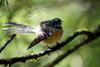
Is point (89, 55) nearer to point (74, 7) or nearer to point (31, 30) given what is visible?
point (31, 30)

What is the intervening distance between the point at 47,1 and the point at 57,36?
2.89 feet

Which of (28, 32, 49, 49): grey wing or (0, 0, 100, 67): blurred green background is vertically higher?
(28, 32, 49, 49): grey wing

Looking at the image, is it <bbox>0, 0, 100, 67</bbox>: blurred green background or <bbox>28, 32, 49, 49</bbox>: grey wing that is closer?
<bbox>28, 32, 49, 49</bbox>: grey wing

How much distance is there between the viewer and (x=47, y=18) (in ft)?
6.15

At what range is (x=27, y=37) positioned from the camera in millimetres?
1624

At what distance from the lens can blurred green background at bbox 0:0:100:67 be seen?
1.34 m

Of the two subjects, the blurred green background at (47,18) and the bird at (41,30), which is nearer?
the bird at (41,30)

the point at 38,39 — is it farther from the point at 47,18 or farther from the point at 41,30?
the point at 47,18

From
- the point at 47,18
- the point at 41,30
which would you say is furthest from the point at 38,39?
the point at 47,18

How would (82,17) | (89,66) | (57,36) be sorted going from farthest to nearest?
(82,17), (89,66), (57,36)

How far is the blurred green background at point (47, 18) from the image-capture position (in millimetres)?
1345

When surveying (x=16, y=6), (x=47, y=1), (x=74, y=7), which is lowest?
(x=74, y=7)

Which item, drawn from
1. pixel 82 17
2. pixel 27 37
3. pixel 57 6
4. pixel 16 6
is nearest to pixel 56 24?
pixel 27 37

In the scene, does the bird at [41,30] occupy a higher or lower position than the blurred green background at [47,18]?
higher
